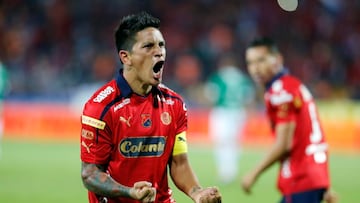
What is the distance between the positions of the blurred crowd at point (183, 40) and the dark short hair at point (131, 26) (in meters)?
17.0

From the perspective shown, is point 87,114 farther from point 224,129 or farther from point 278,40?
point 278,40

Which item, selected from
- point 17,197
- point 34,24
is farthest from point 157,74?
point 34,24

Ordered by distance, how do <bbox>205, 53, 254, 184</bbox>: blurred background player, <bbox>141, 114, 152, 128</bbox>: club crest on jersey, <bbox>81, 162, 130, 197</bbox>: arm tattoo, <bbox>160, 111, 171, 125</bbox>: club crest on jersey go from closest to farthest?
<bbox>81, 162, 130, 197</bbox>: arm tattoo → <bbox>141, 114, 152, 128</bbox>: club crest on jersey → <bbox>160, 111, 171, 125</bbox>: club crest on jersey → <bbox>205, 53, 254, 184</bbox>: blurred background player

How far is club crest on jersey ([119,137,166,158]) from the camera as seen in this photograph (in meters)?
5.01

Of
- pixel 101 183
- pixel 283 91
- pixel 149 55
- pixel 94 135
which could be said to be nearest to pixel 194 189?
pixel 101 183

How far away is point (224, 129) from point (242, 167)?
1.62m

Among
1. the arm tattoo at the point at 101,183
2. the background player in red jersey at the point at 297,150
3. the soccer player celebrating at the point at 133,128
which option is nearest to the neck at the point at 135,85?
the soccer player celebrating at the point at 133,128

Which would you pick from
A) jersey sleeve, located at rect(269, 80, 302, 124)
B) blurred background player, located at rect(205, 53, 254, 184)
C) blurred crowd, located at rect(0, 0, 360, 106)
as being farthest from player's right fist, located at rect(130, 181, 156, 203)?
blurred crowd, located at rect(0, 0, 360, 106)

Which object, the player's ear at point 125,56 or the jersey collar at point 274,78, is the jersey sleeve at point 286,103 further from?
the player's ear at point 125,56

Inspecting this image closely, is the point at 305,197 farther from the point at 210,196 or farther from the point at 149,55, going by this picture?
the point at 149,55

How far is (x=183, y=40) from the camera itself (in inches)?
999

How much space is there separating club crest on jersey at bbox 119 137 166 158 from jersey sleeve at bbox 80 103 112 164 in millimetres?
126

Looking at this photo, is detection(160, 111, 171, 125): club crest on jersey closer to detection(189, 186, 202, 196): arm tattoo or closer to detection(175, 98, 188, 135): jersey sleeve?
detection(175, 98, 188, 135): jersey sleeve

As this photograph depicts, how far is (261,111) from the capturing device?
21.0 metres
